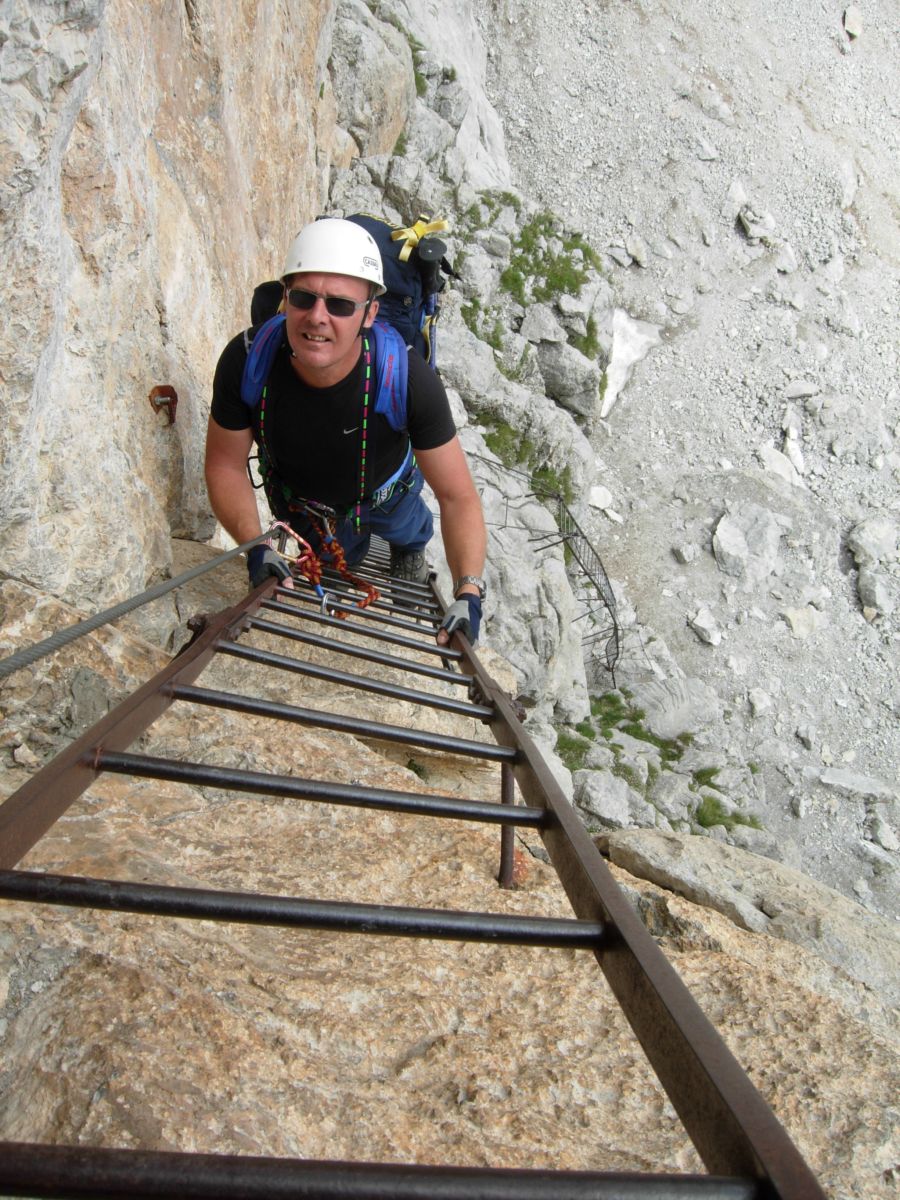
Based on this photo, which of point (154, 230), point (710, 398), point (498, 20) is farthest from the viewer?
point (498, 20)

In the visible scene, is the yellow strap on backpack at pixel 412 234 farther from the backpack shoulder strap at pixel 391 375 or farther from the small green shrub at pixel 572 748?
the small green shrub at pixel 572 748

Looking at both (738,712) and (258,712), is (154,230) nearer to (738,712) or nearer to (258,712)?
(258,712)

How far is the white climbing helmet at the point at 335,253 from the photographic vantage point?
3928 millimetres

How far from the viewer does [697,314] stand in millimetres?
24234

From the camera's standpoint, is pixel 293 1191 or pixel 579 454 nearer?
pixel 293 1191

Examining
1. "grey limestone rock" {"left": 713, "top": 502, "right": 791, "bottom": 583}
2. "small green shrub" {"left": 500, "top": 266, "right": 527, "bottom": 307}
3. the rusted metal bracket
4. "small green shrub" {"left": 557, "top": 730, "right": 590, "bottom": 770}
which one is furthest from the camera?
"grey limestone rock" {"left": 713, "top": 502, "right": 791, "bottom": 583}

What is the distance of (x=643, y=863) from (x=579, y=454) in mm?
15975

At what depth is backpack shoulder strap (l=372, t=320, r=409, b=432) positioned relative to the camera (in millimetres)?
4098

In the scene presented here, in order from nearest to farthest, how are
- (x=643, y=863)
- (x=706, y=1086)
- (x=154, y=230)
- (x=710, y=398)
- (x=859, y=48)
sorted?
(x=706, y=1086), (x=643, y=863), (x=154, y=230), (x=710, y=398), (x=859, y=48)

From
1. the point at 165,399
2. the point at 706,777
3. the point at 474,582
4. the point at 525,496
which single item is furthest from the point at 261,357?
the point at 706,777

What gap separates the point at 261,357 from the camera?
13.6 ft

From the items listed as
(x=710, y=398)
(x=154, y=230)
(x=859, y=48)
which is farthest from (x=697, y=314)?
(x=154, y=230)

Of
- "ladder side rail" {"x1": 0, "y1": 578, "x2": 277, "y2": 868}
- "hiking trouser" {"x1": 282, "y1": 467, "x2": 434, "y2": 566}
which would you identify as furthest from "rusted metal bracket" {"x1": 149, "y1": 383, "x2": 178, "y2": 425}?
"ladder side rail" {"x1": 0, "y1": 578, "x2": 277, "y2": 868}

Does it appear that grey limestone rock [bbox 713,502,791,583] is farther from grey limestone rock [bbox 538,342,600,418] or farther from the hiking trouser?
the hiking trouser
